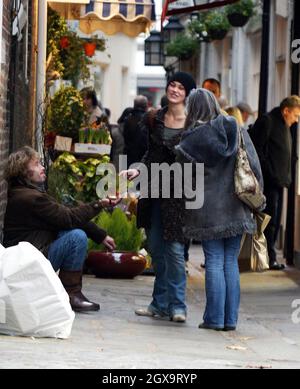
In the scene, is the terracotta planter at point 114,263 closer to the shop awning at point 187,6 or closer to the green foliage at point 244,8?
the shop awning at point 187,6

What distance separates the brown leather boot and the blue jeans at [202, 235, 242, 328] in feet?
3.33

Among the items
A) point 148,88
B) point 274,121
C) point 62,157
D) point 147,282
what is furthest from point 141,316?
point 148,88

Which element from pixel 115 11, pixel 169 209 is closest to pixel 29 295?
pixel 169 209

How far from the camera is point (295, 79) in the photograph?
54.1 feet

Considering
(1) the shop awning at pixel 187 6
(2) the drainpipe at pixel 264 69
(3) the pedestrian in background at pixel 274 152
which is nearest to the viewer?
(3) the pedestrian in background at pixel 274 152

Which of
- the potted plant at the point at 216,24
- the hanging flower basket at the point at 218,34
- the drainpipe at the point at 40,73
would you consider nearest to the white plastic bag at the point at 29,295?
the drainpipe at the point at 40,73

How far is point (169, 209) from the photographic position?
437 inches

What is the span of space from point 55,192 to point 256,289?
7.40 feet

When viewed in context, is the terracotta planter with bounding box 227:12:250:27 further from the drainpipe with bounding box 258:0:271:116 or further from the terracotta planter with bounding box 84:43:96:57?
the drainpipe with bounding box 258:0:271:116

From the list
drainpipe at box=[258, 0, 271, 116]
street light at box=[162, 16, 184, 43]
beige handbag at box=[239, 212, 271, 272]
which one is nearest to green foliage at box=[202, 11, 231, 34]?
street light at box=[162, 16, 184, 43]

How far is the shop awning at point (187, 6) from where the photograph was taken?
54.7 ft

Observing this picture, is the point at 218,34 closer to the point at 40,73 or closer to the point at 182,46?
the point at 182,46

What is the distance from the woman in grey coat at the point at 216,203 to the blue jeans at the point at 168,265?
30 cm

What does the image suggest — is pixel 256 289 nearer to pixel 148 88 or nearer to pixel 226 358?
pixel 226 358
